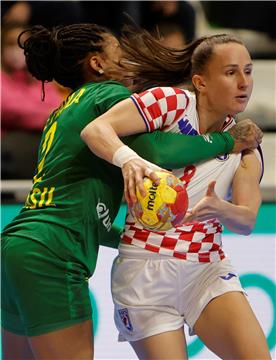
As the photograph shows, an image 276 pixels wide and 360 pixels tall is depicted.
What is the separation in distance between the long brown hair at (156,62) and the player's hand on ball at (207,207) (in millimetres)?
573

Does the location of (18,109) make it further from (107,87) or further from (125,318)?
(125,318)

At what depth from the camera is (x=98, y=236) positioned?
3.61 m

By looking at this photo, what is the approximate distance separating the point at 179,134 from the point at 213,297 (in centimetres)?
60

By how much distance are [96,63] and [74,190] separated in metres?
0.55

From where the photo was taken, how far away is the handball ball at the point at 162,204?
3.18m

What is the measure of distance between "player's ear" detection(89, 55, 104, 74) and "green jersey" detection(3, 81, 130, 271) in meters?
0.18

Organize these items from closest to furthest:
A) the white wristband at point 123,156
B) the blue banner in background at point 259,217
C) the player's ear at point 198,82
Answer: the white wristband at point 123,156
the player's ear at point 198,82
the blue banner in background at point 259,217

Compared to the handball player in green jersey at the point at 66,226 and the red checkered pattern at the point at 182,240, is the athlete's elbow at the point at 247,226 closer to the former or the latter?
the red checkered pattern at the point at 182,240

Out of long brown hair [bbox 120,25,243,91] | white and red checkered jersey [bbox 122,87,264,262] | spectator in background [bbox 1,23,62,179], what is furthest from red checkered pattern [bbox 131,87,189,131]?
spectator in background [bbox 1,23,62,179]

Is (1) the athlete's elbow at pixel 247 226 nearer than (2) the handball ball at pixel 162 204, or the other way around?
(2) the handball ball at pixel 162 204

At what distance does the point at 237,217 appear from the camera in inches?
139

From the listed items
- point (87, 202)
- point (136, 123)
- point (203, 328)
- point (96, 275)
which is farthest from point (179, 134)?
point (96, 275)

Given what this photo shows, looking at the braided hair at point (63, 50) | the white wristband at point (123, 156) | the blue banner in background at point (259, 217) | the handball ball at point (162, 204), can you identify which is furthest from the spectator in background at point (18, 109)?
the handball ball at point (162, 204)

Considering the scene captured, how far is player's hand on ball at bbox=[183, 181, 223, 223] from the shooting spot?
3340 mm
